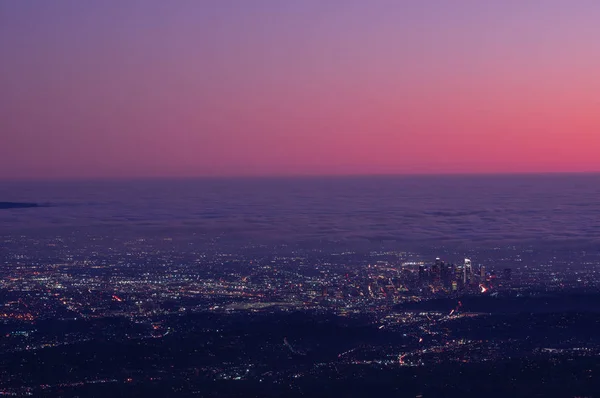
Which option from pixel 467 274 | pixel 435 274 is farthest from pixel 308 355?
pixel 467 274

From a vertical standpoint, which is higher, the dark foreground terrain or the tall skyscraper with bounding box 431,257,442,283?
the tall skyscraper with bounding box 431,257,442,283

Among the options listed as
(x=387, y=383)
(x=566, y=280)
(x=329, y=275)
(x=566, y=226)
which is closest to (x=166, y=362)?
(x=387, y=383)

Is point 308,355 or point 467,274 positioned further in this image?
point 467,274

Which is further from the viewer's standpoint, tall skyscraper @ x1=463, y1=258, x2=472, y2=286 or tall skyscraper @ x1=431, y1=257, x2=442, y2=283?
tall skyscraper @ x1=431, y1=257, x2=442, y2=283

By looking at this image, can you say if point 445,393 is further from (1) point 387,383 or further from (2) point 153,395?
(2) point 153,395

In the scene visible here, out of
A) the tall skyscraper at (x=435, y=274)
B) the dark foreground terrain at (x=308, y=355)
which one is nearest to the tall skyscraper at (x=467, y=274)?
the tall skyscraper at (x=435, y=274)

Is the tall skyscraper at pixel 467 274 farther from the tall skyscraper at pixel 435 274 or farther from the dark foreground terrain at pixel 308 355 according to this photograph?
the dark foreground terrain at pixel 308 355

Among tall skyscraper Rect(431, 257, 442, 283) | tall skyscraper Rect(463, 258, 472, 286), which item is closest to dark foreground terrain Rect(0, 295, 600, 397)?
tall skyscraper Rect(463, 258, 472, 286)

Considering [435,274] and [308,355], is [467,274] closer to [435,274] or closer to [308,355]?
[435,274]

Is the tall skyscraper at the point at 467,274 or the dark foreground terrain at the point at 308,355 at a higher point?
the tall skyscraper at the point at 467,274

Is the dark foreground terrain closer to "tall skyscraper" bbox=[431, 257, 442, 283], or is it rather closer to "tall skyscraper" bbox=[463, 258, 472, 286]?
"tall skyscraper" bbox=[463, 258, 472, 286]

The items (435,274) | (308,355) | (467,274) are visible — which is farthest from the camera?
(467,274)
